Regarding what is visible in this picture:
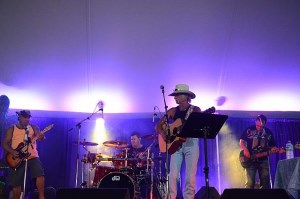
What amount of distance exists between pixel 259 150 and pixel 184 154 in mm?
2583

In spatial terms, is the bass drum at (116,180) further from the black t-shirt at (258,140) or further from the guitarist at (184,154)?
the black t-shirt at (258,140)

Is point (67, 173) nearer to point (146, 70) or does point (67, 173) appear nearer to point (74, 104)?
point (74, 104)

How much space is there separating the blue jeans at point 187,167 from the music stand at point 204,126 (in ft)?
3.11

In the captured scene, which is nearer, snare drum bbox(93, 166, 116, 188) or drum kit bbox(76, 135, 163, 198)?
drum kit bbox(76, 135, 163, 198)

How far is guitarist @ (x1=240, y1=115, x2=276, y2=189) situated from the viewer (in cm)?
742

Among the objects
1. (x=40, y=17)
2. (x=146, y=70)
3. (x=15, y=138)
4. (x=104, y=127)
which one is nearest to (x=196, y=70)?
(x=146, y=70)

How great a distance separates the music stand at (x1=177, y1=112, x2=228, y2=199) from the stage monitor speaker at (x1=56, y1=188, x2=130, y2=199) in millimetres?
1671

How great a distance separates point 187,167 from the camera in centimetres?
567

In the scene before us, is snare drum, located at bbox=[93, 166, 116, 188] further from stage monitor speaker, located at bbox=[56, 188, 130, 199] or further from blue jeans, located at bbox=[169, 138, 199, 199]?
stage monitor speaker, located at bbox=[56, 188, 130, 199]

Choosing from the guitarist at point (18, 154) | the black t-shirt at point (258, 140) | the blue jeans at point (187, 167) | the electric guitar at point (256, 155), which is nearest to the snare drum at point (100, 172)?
the guitarist at point (18, 154)

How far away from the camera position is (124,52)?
8648 millimetres

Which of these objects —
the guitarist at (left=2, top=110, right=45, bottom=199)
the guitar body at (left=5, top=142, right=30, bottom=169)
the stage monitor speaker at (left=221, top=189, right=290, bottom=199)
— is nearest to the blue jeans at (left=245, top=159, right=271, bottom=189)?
the stage monitor speaker at (left=221, top=189, right=290, bottom=199)

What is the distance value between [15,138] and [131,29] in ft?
12.4

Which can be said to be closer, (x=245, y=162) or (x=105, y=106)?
(x=245, y=162)
